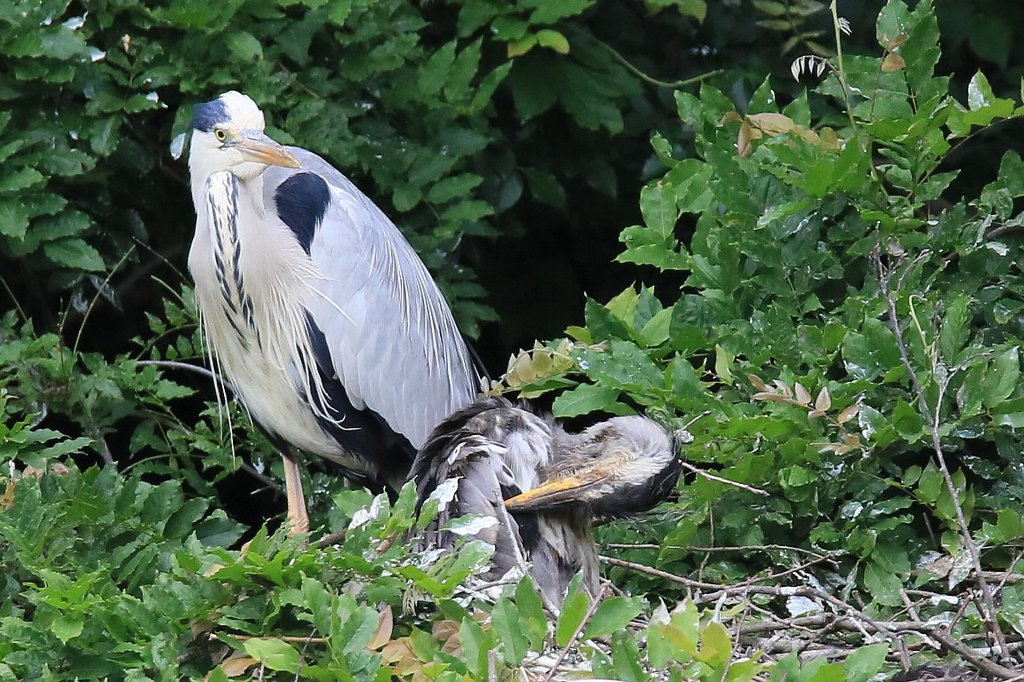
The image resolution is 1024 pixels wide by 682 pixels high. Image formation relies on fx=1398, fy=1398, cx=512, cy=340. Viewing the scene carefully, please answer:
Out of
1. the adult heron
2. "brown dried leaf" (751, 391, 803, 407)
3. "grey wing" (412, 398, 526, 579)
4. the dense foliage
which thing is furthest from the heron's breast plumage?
"brown dried leaf" (751, 391, 803, 407)

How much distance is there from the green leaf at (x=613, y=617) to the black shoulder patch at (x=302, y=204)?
2.03 meters

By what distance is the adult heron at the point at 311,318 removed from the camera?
12.2 feet

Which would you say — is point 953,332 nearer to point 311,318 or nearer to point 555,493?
point 555,493

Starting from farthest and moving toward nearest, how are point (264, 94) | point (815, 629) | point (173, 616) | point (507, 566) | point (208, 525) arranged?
point (264, 94)
point (208, 525)
point (507, 566)
point (815, 629)
point (173, 616)

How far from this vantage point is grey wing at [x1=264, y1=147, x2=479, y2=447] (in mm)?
3816

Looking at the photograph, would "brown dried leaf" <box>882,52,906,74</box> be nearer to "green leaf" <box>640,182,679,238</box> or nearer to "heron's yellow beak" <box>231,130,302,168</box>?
"green leaf" <box>640,182,679,238</box>

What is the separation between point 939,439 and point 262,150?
1.76 metres

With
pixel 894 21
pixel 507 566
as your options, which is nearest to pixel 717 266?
pixel 894 21

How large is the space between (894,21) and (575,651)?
152 centimetres

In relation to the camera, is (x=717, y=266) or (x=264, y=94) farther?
(x=264, y=94)

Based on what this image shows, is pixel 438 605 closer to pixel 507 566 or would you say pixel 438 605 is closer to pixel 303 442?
pixel 507 566

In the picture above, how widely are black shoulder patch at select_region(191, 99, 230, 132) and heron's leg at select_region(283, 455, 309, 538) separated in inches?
37.7

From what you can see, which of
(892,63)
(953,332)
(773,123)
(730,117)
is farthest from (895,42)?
(953,332)

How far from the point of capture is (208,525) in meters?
3.20
